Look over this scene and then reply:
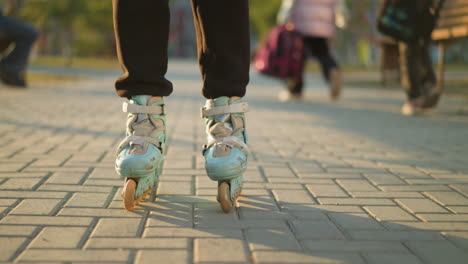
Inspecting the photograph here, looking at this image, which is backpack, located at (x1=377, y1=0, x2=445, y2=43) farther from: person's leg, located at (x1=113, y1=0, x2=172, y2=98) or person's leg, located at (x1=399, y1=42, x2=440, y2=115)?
person's leg, located at (x1=113, y1=0, x2=172, y2=98)

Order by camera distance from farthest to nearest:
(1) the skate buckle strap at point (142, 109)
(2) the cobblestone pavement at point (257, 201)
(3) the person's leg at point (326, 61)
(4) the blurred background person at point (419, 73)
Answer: (3) the person's leg at point (326, 61) → (4) the blurred background person at point (419, 73) → (1) the skate buckle strap at point (142, 109) → (2) the cobblestone pavement at point (257, 201)

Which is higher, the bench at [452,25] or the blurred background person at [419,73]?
the bench at [452,25]

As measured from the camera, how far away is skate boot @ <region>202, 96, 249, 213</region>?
6.56 ft

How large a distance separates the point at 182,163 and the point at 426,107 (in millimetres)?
3479

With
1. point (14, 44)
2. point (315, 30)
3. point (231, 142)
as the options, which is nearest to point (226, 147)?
point (231, 142)

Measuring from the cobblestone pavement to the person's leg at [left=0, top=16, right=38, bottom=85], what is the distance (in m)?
3.48

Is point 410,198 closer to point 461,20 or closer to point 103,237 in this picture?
point 103,237

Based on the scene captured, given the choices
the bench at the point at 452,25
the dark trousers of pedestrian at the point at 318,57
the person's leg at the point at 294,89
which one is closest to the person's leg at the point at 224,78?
the bench at the point at 452,25

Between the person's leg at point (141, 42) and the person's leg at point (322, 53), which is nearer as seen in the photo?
the person's leg at point (141, 42)

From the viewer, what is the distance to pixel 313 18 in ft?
22.6

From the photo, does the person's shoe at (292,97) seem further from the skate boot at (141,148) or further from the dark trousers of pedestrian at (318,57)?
the skate boot at (141,148)

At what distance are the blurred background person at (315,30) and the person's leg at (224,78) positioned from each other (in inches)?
197

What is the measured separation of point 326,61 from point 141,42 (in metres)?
5.38

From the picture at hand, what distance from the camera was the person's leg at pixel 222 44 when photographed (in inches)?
81.1
